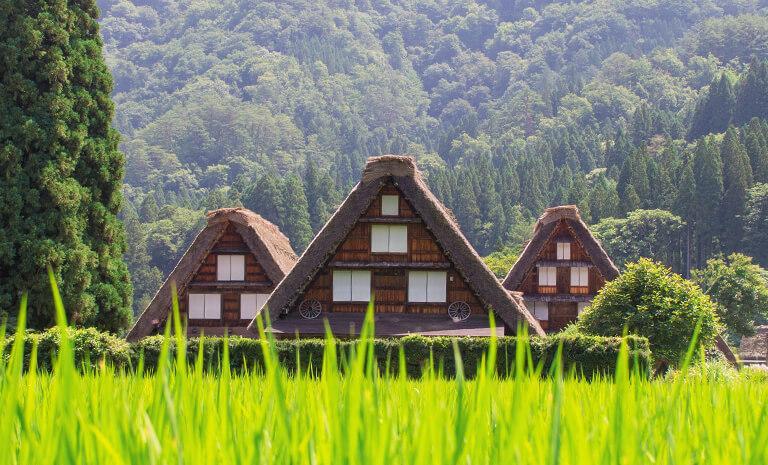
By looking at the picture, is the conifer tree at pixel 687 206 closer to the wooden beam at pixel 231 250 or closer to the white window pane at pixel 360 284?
the wooden beam at pixel 231 250

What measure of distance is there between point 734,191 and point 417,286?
62969 millimetres

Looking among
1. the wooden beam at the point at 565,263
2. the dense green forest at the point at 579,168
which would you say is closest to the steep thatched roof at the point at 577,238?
the wooden beam at the point at 565,263

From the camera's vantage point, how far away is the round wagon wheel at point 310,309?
2422cm

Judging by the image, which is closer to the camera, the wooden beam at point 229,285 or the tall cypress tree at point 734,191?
the wooden beam at point 229,285

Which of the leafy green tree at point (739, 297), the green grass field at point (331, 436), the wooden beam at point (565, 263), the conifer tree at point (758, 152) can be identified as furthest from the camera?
the conifer tree at point (758, 152)

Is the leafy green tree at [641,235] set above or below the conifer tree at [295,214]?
below

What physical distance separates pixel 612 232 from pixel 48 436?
81313 millimetres

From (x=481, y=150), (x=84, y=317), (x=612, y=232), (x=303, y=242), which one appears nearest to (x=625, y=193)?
(x=612, y=232)

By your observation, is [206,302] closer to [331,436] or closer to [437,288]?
[437,288]

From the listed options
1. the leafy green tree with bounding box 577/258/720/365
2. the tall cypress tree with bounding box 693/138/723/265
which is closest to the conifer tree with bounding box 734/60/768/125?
the tall cypress tree with bounding box 693/138/723/265

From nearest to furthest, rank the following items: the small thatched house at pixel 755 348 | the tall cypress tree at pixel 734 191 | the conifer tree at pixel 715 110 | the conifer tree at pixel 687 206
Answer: the small thatched house at pixel 755 348 < the tall cypress tree at pixel 734 191 < the conifer tree at pixel 687 206 < the conifer tree at pixel 715 110

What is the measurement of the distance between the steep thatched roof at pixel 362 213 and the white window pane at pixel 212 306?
25.7ft

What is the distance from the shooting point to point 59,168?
981 inches

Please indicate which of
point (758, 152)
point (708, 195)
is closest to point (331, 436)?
point (708, 195)
